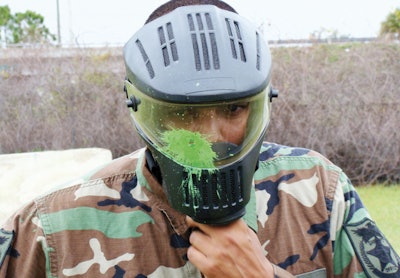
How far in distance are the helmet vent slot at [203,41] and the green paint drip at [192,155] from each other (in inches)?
6.8

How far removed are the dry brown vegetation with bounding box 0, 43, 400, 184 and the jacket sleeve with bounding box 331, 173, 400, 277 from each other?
631cm

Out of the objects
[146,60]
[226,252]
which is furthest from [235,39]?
[226,252]

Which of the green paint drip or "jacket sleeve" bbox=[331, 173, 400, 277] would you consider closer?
the green paint drip

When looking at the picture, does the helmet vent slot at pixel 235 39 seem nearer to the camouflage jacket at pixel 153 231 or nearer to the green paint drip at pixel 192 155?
the green paint drip at pixel 192 155

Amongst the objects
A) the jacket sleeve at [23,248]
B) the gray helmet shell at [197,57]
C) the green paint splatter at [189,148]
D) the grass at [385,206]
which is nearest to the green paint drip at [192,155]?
the green paint splatter at [189,148]

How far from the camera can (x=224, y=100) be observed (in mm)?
1405

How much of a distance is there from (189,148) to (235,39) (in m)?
0.32

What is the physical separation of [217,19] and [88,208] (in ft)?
2.15

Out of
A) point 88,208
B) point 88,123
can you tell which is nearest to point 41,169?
point 88,123

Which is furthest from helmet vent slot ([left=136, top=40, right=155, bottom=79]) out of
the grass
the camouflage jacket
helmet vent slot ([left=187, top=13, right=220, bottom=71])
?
the grass

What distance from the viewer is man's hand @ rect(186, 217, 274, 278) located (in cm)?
146

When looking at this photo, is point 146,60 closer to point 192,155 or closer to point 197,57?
point 197,57

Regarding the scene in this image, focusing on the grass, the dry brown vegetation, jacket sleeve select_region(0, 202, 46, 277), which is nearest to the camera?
jacket sleeve select_region(0, 202, 46, 277)

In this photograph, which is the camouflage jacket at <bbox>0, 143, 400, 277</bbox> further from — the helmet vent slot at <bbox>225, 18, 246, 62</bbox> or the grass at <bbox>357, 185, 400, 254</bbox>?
the grass at <bbox>357, 185, 400, 254</bbox>
